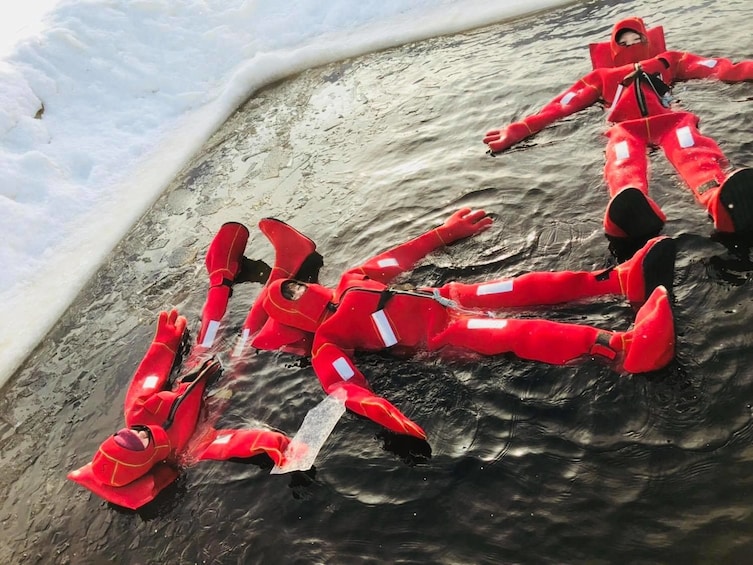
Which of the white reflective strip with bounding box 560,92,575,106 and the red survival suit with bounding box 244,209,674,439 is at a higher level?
the white reflective strip with bounding box 560,92,575,106

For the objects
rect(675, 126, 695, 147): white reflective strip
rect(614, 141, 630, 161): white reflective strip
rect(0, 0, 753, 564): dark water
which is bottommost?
rect(0, 0, 753, 564): dark water

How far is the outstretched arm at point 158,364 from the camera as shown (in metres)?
4.61

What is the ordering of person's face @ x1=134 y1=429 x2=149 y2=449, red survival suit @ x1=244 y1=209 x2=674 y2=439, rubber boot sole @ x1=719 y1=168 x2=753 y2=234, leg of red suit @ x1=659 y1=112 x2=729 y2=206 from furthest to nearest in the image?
leg of red suit @ x1=659 y1=112 x2=729 y2=206
person's face @ x1=134 y1=429 x2=149 y2=449
rubber boot sole @ x1=719 y1=168 x2=753 y2=234
red survival suit @ x1=244 y1=209 x2=674 y2=439

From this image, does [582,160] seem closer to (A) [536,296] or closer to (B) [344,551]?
(A) [536,296]

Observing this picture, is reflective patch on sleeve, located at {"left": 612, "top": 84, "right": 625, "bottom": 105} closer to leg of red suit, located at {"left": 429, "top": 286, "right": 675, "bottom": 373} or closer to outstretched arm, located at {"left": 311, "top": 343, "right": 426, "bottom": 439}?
leg of red suit, located at {"left": 429, "top": 286, "right": 675, "bottom": 373}

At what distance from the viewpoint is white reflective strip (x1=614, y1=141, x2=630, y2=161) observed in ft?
15.7

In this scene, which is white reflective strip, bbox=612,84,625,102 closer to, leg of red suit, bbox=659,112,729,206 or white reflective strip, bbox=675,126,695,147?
leg of red suit, bbox=659,112,729,206

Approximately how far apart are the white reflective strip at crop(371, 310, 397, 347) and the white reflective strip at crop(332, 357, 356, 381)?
32 centimetres

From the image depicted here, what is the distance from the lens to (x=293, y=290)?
445 cm

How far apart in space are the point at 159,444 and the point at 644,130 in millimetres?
4597

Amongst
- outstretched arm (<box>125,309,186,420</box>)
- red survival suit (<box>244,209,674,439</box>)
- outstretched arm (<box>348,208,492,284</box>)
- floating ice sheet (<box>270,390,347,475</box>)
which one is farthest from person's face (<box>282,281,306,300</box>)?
outstretched arm (<box>125,309,186,420</box>)

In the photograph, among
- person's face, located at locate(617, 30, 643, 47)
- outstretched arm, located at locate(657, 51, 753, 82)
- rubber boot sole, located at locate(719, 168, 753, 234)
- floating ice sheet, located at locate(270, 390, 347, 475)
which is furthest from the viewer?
person's face, located at locate(617, 30, 643, 47)

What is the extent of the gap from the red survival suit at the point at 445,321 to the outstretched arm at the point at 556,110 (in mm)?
1630

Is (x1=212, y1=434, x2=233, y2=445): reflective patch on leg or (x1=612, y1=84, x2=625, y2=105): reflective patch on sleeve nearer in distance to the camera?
(x1=212, y1=434, x2=233, y2=445): reflective patch on leg
